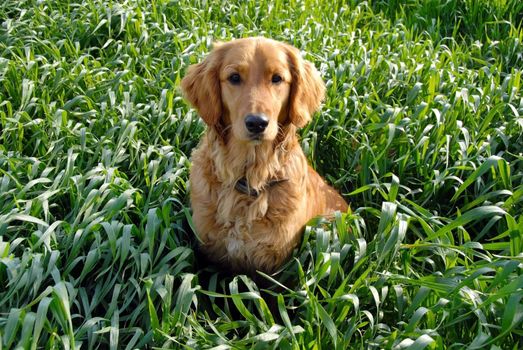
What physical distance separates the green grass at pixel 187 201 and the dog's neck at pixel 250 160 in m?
0.35

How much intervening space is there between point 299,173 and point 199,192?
19.8 inches

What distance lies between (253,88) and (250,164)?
0.39 metres

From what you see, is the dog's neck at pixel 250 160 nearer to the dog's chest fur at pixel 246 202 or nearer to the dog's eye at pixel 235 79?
the dog's chest fur at pixel 246 202

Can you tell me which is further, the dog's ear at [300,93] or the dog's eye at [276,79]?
the dog's ear at [300,93]

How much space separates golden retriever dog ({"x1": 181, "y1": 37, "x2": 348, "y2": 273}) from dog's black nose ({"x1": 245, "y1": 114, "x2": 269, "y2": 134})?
15 cm

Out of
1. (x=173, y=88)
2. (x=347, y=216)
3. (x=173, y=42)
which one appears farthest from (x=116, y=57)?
→ (x=347, y=216)

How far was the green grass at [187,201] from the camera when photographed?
240 cm

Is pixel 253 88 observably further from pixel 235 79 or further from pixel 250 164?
pixel 250 164

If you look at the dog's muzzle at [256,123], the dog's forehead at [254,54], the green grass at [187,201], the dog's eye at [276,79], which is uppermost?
the dog's forehead at [254,54]

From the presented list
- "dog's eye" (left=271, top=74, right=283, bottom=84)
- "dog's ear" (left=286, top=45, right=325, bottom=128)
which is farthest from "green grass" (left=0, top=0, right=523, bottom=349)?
"dog's eye" (left=271, top=74, right=283, bottom=84)

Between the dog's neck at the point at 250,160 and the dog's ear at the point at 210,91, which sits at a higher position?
the dog's ear at the point at 210,91

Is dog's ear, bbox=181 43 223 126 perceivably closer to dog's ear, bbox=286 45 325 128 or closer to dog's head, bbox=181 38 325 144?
dog's head, bbox=181 38 325 144

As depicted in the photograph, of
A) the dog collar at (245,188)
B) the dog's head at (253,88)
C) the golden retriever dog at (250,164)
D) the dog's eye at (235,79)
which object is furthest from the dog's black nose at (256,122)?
the dog collar at (245,188)

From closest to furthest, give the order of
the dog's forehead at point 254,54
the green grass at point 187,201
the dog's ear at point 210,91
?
the green grass at point 187,201
the dog's forehead at point 254,54
the dog's ear at point 210,91
